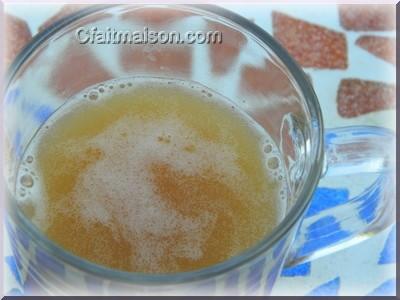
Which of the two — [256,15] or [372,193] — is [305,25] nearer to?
[256,15]

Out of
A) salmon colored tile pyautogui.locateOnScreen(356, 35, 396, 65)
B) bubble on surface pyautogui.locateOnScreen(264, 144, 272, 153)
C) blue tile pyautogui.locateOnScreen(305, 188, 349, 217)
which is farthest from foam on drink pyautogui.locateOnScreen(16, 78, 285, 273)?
salmon colored tile pyautogui.locateOnScreen(356, 35, 396, 65)

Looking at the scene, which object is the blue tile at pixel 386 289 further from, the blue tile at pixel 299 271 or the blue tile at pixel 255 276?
the blue tile at pixel 255 276

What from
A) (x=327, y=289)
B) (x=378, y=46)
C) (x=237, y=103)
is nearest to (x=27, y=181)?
(x=237, y=103)

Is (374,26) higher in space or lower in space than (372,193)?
higher

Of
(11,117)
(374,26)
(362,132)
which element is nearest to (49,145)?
(11,117)

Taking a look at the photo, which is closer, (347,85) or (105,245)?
(105,245)

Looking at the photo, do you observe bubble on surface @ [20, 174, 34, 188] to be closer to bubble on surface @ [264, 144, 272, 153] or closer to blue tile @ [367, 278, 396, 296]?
bubble on surface @ [264, 144, 272, 153]
